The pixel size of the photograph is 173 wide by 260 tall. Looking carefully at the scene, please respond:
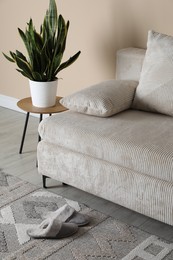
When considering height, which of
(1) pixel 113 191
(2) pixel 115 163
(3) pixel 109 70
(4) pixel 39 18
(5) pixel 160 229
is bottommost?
(5) pixel 160 229

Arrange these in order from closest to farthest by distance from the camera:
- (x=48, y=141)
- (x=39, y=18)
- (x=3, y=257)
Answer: (x=3, y=257) → (x=48, y=141) → (x=39, y=18)

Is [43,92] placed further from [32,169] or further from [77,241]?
[77,241]

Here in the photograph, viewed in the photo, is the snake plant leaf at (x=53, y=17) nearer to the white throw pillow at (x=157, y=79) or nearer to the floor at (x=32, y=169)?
the white throw pillow at (x=157, y=79)

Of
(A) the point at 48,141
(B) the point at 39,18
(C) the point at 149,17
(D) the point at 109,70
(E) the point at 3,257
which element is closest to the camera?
(E) the point at 3,257

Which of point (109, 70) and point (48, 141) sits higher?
point (109, 70)

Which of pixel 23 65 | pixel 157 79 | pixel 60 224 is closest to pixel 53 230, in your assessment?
pixel 60 224

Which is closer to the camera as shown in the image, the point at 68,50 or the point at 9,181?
the point at 9,181

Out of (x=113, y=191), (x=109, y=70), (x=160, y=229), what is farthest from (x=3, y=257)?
(x=109, y=70)

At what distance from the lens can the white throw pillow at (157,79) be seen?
2479 mm

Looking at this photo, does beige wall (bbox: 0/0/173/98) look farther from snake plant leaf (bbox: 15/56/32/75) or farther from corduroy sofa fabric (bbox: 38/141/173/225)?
corduroy sofa fabric (bbox: 38/141/173/225)

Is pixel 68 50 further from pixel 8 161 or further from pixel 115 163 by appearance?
pixel 115 163

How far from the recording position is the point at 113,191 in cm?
229

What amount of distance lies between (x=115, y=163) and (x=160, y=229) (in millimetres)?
376

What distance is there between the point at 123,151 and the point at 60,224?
449 mm
